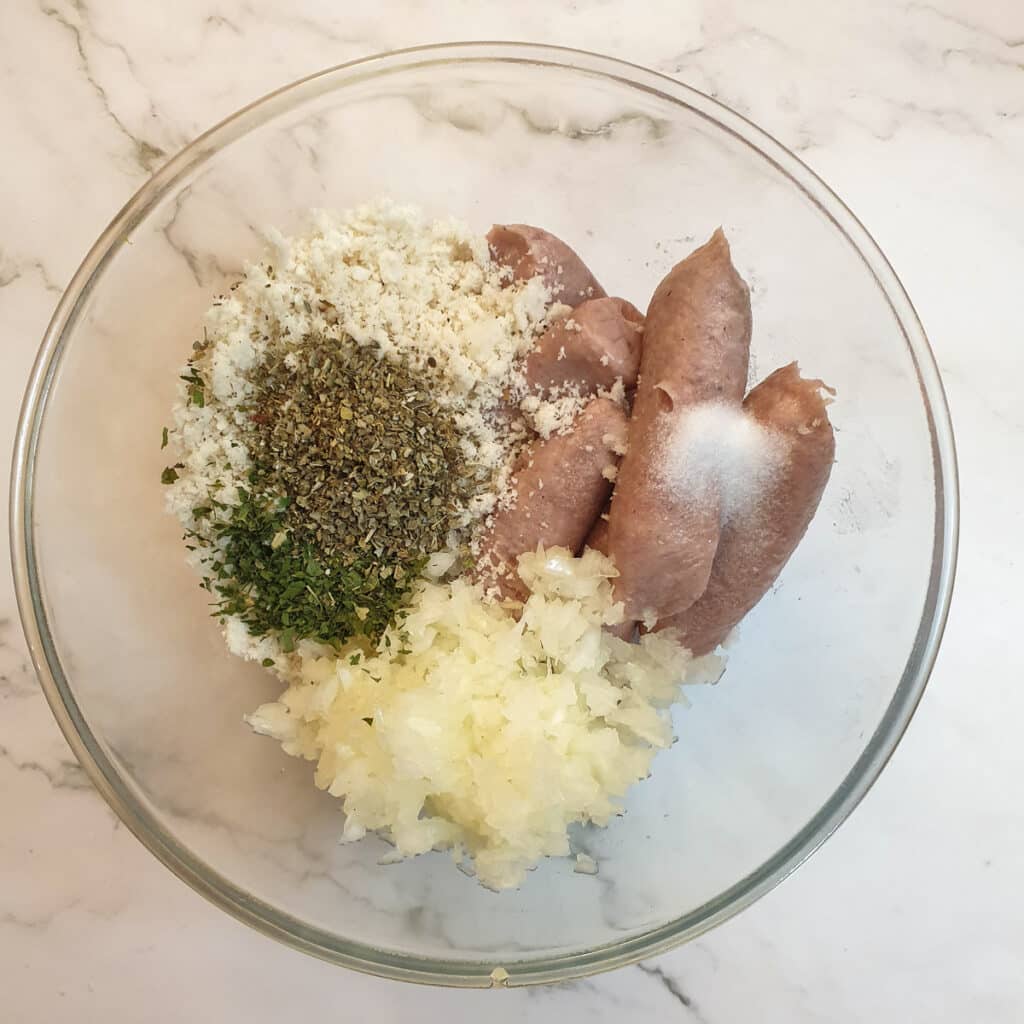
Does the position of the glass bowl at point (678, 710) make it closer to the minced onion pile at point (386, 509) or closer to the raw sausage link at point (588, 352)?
the minced onion pile at point (386, 509)

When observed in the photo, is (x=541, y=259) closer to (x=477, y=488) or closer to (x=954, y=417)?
(x=477, y=488)

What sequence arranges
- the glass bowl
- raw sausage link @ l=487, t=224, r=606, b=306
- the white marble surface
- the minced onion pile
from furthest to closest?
1. the white marble surface
2. the glass bowl
3. raw sausage link @ l=487, t=224, r=606, b=306
4. the minced onion pile

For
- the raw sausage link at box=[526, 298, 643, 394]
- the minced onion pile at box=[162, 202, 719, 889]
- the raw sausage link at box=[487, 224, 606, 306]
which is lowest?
the minced onion pile at box=[162, 202, 719, 889]

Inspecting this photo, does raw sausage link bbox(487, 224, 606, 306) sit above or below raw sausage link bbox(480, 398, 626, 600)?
above

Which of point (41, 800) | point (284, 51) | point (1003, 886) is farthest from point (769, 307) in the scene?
point (41, 800)

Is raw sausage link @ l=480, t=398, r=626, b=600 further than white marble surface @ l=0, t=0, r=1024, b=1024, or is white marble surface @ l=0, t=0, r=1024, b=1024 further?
white marble surface @ l=0, t=0, r=1024, b=1024

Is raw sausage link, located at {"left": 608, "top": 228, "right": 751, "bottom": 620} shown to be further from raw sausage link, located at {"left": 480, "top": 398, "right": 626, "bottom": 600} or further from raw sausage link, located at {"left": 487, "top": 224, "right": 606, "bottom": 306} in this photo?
raw sausage link, located at {"left": 487, "top": 224, "right": 606, "bottom": 306}

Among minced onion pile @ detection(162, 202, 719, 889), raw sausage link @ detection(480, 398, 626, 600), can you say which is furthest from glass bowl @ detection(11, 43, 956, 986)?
raw sausage link @ detection(480, 398, 626, 600)
